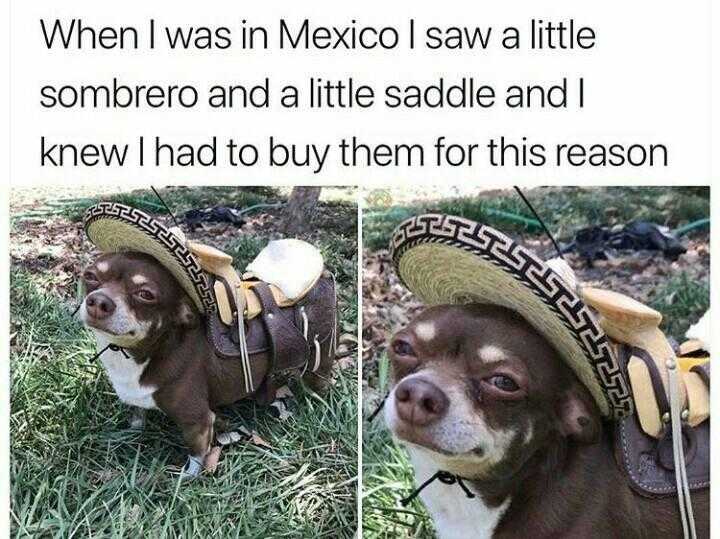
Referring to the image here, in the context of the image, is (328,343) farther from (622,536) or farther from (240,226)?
(622,536)

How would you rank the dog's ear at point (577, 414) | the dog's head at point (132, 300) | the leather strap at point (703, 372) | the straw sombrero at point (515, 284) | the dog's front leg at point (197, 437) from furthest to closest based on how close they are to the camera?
the dog's front leg at point (197, 437), the dog's head at point (132, 300), the leather strap at point (703, 372), the dog's ear at point (577, 414), the straw sombrero at point (515, 284)

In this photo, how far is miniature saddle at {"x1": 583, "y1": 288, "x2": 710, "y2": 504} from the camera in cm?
142

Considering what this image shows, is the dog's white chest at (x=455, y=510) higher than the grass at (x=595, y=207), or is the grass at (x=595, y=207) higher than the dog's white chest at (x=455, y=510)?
the grass at (x=595, y=207)

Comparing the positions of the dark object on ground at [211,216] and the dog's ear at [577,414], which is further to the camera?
the dark object on ground at [211,216]

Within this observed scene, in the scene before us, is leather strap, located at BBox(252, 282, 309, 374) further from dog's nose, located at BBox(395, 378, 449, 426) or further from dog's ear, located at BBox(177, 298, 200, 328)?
dog's nose, located at BBox(395, 378, 449, 426)

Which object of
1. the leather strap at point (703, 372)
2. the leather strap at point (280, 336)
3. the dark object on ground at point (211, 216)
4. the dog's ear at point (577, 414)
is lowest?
the dog's ear at point (577, 414)

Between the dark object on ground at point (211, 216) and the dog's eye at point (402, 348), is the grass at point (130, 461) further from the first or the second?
the dog's eye at point (402, 348)

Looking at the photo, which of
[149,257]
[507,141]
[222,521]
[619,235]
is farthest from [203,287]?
[619,235]

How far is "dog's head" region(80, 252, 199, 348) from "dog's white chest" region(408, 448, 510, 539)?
60 cm

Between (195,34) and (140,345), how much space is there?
0.69 m

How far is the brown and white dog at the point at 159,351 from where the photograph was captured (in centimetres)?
169

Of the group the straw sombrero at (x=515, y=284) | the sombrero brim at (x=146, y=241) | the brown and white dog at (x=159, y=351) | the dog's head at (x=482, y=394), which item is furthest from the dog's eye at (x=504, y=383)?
the sombrero brim at (x=146, y=241)

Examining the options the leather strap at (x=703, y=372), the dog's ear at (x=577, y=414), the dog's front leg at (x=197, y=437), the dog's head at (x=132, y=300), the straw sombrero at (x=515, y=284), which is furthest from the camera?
the dog's front leg at (x=197, y=437)

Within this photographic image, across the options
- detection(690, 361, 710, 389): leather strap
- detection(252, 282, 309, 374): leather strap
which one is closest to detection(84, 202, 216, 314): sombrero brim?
detection(252, 282, 309, 374): leather strap
